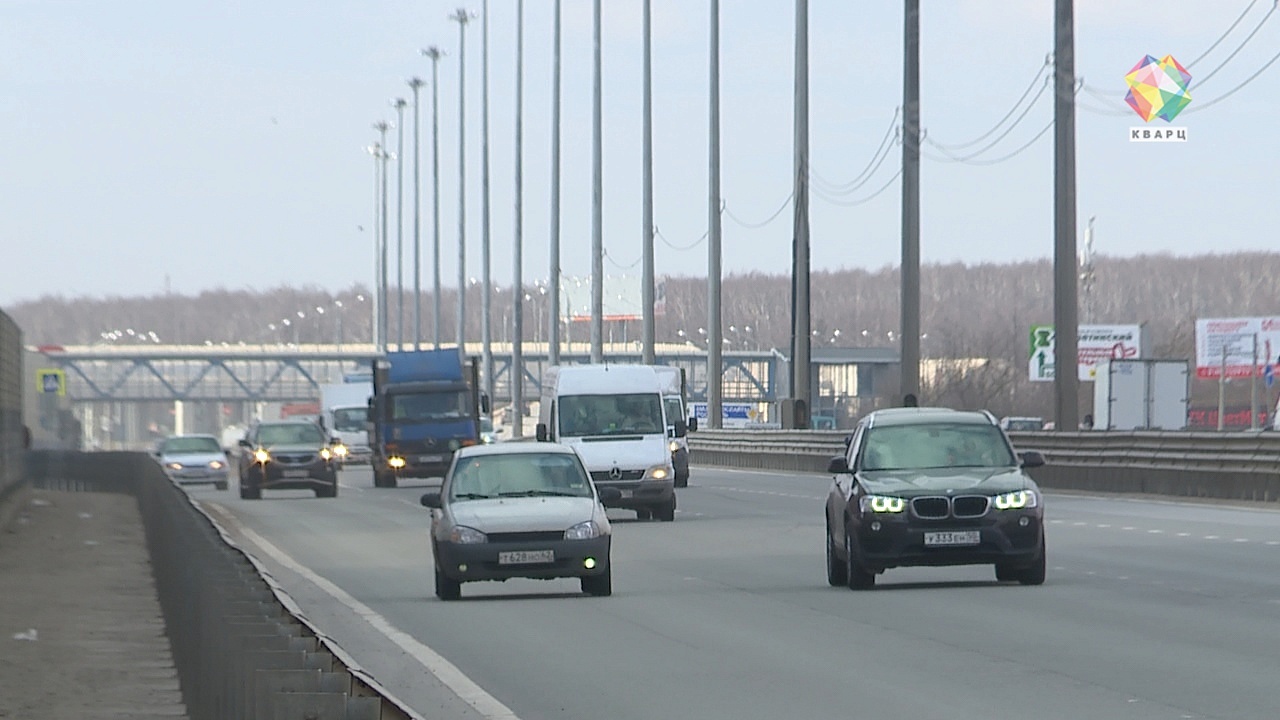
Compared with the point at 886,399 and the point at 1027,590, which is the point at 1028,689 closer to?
the point at 1027,590

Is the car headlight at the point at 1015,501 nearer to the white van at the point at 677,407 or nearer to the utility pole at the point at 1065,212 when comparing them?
the utility pole at the point at 1065,212

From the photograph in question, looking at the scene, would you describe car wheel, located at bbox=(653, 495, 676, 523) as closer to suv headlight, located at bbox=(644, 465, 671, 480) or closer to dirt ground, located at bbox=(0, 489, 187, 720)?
suv headlight, located at bbox=(644, 465, 671, 480)

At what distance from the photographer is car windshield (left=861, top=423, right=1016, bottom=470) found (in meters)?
20.9

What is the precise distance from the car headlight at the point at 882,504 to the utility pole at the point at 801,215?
41.8 meters

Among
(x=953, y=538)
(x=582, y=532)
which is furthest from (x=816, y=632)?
(x=582, y=532)

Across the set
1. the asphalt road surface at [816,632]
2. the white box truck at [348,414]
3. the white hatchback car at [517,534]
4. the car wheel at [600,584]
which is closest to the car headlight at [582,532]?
the white hatchback car at [517,534]

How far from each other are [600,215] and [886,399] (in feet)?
232

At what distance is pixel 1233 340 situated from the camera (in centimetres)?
12962

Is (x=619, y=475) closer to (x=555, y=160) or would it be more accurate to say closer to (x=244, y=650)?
(x=244, y=650)

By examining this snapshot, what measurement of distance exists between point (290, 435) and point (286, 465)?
135 cm

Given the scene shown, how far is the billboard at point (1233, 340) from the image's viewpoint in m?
127

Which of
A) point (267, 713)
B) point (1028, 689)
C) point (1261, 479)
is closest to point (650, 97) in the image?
point (1261, 479)

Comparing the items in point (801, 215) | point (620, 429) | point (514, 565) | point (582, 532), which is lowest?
point (514, 565)

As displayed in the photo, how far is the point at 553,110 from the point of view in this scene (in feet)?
297
